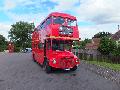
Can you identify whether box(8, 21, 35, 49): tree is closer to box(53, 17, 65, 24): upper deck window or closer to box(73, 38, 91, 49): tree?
box(73, 38, 91, 49): tree

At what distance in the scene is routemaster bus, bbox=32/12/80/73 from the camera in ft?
66.3

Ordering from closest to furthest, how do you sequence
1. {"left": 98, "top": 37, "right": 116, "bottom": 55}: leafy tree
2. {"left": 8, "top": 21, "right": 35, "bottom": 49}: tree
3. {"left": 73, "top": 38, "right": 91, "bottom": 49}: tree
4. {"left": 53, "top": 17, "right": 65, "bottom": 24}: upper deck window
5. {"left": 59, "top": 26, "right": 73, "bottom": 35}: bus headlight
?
{"left": 59, "top": 26, "right": 73, "bottom": 35}: bus headlight, {"left": 53, "top": 17, "right": 65, "bottom": 24}: upper deck window, {"left": 73, "top": 38, "right": 91, "bottom": 49}: tree, {"left": 98, "top": 37, "right": 116, "bottom": 55}: leafy tree, {"left": 8, "top": 21, "right": 35, "bottom": 49}: tree

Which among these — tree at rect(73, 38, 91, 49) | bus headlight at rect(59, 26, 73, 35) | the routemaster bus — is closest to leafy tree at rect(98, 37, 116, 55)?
tree at rect(73, 38, 91, 49)

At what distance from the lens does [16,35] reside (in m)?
115

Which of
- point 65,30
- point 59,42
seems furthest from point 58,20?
point 59,42

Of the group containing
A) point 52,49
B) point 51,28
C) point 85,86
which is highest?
point 51,28

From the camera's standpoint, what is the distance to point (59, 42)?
21062 millimetres

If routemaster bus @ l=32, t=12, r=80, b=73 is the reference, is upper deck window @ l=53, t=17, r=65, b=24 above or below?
above

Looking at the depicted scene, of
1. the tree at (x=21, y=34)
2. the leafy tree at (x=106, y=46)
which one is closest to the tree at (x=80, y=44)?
the leafy tree at (x=106, y=46)

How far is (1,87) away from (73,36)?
8.52 metres

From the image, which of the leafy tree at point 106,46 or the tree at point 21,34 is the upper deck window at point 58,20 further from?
the tree at point 21,34

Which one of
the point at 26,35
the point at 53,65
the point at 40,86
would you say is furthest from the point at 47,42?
the point at 26,35

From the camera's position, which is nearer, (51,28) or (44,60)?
(51,28)

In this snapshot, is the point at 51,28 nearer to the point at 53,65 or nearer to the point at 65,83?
the point at 53,65
